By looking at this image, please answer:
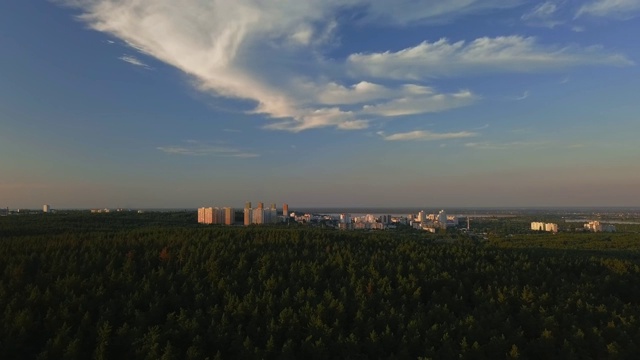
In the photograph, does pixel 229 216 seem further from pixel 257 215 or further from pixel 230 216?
pixel 257 215

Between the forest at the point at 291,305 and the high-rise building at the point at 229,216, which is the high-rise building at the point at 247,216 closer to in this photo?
the high-rise building at the point at 229,216

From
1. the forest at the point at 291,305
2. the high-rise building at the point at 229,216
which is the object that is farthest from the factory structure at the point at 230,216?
the forest at the point at 291,305

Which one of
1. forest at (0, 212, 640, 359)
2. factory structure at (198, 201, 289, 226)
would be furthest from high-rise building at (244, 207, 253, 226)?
forest at (0, 212, 640, 359)

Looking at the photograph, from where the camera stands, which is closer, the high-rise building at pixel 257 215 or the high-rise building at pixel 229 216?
the high-rise building at pixel 257 215

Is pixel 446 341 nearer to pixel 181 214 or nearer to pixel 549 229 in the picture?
pixel 181 214

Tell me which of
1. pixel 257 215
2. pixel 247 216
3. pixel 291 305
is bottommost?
pixel 291 305

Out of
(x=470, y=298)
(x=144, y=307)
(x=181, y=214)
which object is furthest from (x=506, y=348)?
(x=181, y=214)

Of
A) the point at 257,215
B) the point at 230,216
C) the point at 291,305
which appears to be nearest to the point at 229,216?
the point at 230,216

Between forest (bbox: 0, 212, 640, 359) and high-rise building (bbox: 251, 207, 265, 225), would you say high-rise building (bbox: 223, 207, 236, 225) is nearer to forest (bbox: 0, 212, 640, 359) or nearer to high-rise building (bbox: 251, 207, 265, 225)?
high-rise building (bbox: 251, 207, 265, 225)
